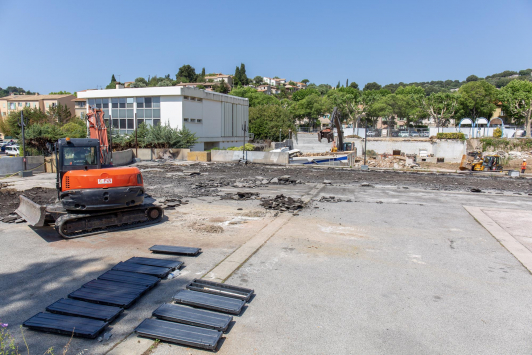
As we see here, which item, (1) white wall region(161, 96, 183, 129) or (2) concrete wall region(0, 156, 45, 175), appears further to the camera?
(1) white wall region(161, 96, 183, 129)

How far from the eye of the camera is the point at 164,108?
1652 inches

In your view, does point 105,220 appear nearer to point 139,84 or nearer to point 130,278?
point 130,278

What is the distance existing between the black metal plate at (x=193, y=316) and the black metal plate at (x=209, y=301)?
0.54 ft

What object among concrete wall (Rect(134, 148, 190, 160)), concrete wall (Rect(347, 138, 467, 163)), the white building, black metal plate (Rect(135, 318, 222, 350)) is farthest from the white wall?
black metal plate (Rect(135, 318, 222, 350))

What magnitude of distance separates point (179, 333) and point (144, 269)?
2.71 meters

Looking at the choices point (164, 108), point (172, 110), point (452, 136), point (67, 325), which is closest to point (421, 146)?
point (452, 136)

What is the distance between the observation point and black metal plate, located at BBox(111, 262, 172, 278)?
7.29 m

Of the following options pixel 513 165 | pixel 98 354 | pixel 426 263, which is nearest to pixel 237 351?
pixel 98 354

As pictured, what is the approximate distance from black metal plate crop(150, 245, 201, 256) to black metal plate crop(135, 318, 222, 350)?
127 inches

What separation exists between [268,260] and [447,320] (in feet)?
12.9

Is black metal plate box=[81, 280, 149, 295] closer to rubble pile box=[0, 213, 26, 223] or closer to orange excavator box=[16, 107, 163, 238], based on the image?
orange excavator box=[16, 107, 163, 238]

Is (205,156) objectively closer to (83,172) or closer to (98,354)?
(83,172)

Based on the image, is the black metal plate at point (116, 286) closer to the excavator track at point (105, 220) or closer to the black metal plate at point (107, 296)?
the black metal plate at point (107, 296)

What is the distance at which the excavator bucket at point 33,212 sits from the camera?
31.7ft
